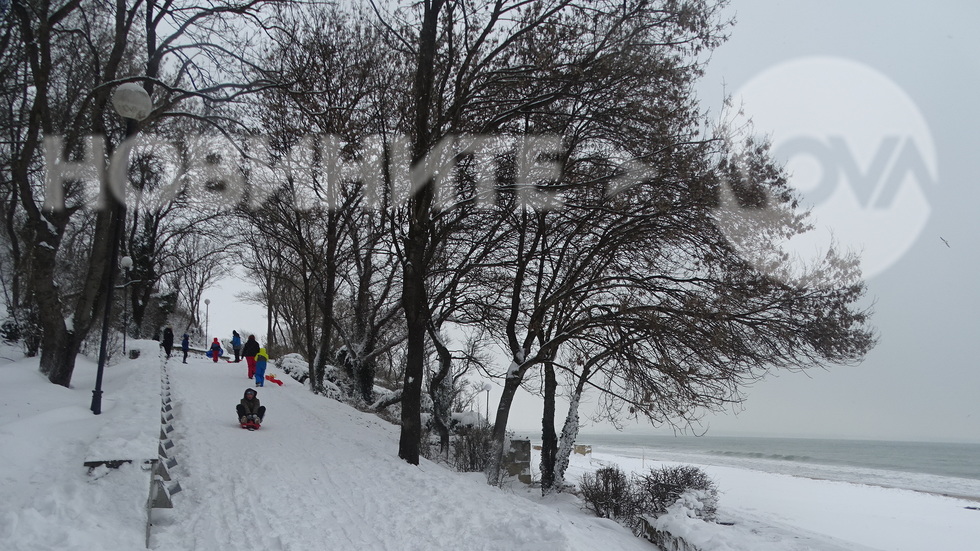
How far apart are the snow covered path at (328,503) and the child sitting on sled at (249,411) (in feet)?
0.84

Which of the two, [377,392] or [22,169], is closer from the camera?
[22,169]

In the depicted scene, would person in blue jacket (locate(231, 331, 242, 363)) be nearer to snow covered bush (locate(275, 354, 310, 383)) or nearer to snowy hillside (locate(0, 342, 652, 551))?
snow covered bush (locate(275, 354, 310, 383))

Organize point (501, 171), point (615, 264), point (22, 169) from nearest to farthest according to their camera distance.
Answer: point (22, 169) < point (501, 171) < point (615, 264)

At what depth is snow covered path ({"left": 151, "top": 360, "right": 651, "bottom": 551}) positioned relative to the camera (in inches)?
250

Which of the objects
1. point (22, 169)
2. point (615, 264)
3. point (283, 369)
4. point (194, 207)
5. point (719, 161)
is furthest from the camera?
point (283, 369)

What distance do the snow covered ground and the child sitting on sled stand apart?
241 mm

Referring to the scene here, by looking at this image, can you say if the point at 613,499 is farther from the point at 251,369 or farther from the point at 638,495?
the point at 251,369

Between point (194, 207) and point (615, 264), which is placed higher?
point (194, 207)

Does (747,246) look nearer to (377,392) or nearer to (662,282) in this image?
(662,282)

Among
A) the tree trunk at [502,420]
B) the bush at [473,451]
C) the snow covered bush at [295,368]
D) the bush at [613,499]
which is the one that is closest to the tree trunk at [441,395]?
the bush at [473,451]

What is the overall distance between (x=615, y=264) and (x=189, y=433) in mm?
10417

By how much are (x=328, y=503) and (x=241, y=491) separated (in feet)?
3.84

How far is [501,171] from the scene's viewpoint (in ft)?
41.5

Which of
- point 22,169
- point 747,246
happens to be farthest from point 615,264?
point 22,169
